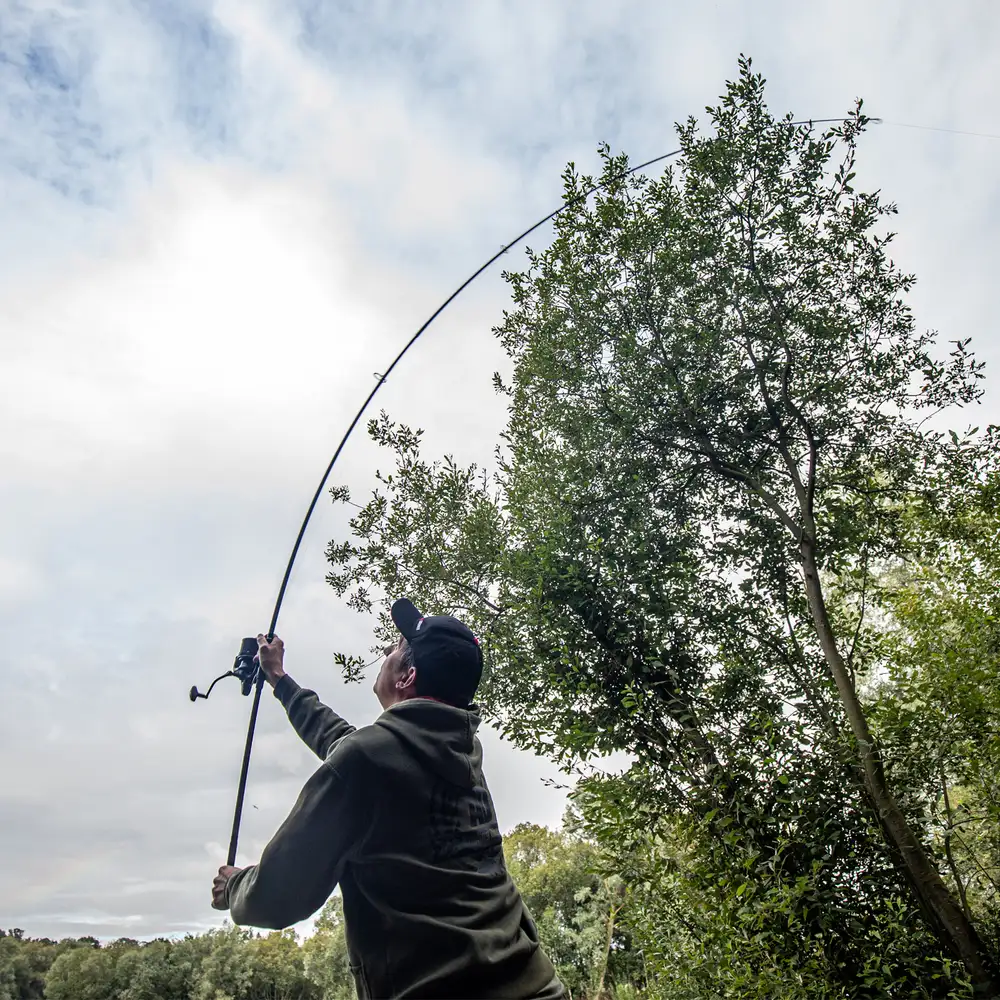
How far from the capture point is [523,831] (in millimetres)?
31047

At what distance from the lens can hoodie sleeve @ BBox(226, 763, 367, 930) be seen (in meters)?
1.71

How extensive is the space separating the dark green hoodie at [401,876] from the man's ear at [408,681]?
265 mm

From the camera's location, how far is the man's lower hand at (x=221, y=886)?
191 centimetres

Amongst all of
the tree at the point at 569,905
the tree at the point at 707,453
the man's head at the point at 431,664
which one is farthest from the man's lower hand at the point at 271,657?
the tree at the point at 569,905

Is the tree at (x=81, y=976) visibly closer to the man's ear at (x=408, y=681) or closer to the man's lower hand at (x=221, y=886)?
the man's lower hand at (x=221, y=886)

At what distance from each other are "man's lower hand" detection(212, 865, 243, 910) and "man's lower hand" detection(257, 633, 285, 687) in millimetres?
781

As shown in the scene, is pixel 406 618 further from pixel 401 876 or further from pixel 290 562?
pixel 290 562

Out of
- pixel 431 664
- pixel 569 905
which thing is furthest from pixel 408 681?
pixel 569 905

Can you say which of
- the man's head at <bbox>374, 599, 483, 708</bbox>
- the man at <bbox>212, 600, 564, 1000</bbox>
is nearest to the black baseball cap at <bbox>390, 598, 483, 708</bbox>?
the man's head at <bbox>374, 599, 483, 708</bbox>

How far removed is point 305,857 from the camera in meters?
1.71

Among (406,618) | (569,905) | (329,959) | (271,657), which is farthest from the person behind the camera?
(329,959)

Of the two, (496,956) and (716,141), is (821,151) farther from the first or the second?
(496,956)

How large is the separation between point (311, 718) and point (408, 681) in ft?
1.38

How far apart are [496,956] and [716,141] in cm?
751
